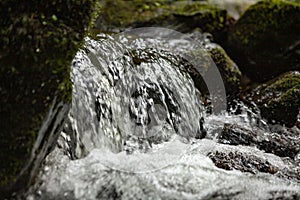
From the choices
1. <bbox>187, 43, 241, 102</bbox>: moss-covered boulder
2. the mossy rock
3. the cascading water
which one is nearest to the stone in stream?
<bbox>187, 43, 241, 102</bbox>: moss-covered boulder

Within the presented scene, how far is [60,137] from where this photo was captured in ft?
8.94

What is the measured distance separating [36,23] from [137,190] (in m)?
1.15

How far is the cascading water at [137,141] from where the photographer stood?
2.50 m

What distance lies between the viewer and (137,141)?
→ 3340mm

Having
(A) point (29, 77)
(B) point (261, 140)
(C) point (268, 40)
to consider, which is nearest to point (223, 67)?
(C) point (268, 40)

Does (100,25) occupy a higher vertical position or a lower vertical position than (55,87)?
higher

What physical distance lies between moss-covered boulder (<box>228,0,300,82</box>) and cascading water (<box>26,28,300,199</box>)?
197 centimetres

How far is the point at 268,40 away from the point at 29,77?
4.88m

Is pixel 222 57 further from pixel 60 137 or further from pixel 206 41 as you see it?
pixel 60 137

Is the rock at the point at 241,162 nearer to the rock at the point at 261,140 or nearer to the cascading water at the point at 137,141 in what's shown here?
Result: the cascading water at the point at 137,141

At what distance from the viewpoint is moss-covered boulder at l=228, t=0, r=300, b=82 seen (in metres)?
6.21

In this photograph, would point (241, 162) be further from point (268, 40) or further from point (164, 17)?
point (164, 17)

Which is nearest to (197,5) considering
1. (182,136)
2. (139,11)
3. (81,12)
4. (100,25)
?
(139,11)

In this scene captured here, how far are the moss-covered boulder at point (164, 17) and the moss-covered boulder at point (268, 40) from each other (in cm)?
41
